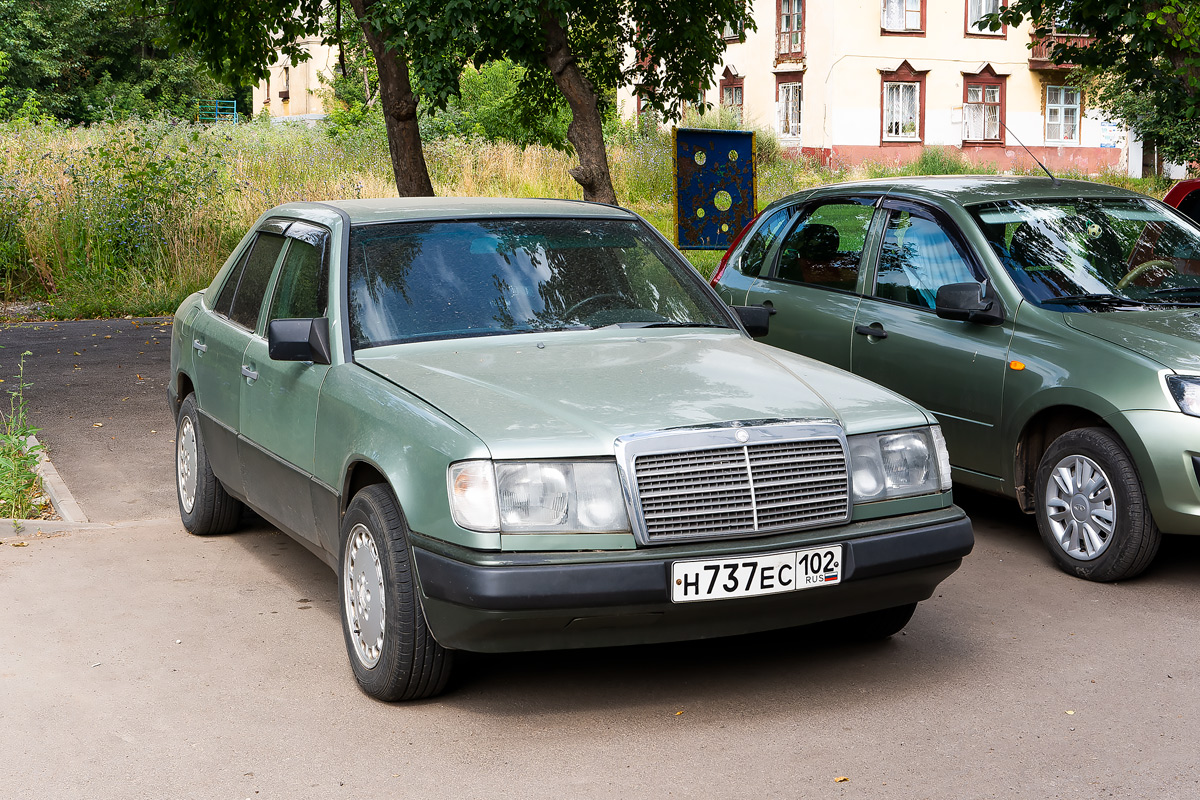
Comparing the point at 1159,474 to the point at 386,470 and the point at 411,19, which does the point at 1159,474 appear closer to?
the point at 386,470

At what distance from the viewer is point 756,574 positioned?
3969 millimetres

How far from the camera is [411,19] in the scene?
11.4 metres

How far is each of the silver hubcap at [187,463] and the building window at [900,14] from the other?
37.5m

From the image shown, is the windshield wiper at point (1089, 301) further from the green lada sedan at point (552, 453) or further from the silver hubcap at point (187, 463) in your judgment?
the silver hubcap at point (187, 463)

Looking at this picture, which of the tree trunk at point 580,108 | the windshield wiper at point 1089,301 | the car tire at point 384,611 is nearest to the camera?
the car tire at point 384,611

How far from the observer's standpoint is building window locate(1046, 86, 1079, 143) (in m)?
44.1

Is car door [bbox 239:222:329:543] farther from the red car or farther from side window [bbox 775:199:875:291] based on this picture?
the red car

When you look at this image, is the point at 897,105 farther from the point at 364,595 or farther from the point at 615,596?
the point at 615,596

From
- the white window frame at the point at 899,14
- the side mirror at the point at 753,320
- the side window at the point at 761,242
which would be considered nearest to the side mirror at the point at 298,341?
the side mirror at the point at 753,320

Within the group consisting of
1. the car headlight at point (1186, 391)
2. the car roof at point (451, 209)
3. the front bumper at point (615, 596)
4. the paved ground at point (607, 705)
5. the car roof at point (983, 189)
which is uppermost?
the car roof at point (983, 189)

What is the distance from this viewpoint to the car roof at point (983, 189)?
22.6 feet

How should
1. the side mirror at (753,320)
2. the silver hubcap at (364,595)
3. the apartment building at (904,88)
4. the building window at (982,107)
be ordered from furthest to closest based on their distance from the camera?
the building window at (982,107)
the apartment building at (904,88)
the side mirror at (753,320)
the silver hubcap at (364,595)

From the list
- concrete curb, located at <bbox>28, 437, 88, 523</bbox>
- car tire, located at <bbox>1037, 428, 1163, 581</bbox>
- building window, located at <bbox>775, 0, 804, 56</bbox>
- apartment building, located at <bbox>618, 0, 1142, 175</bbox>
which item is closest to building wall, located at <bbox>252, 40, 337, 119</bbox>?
apartment building, located at <bbox>618, 0, 1142, 175</bbox>

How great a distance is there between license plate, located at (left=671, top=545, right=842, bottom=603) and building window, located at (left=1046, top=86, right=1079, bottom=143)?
143 ft
